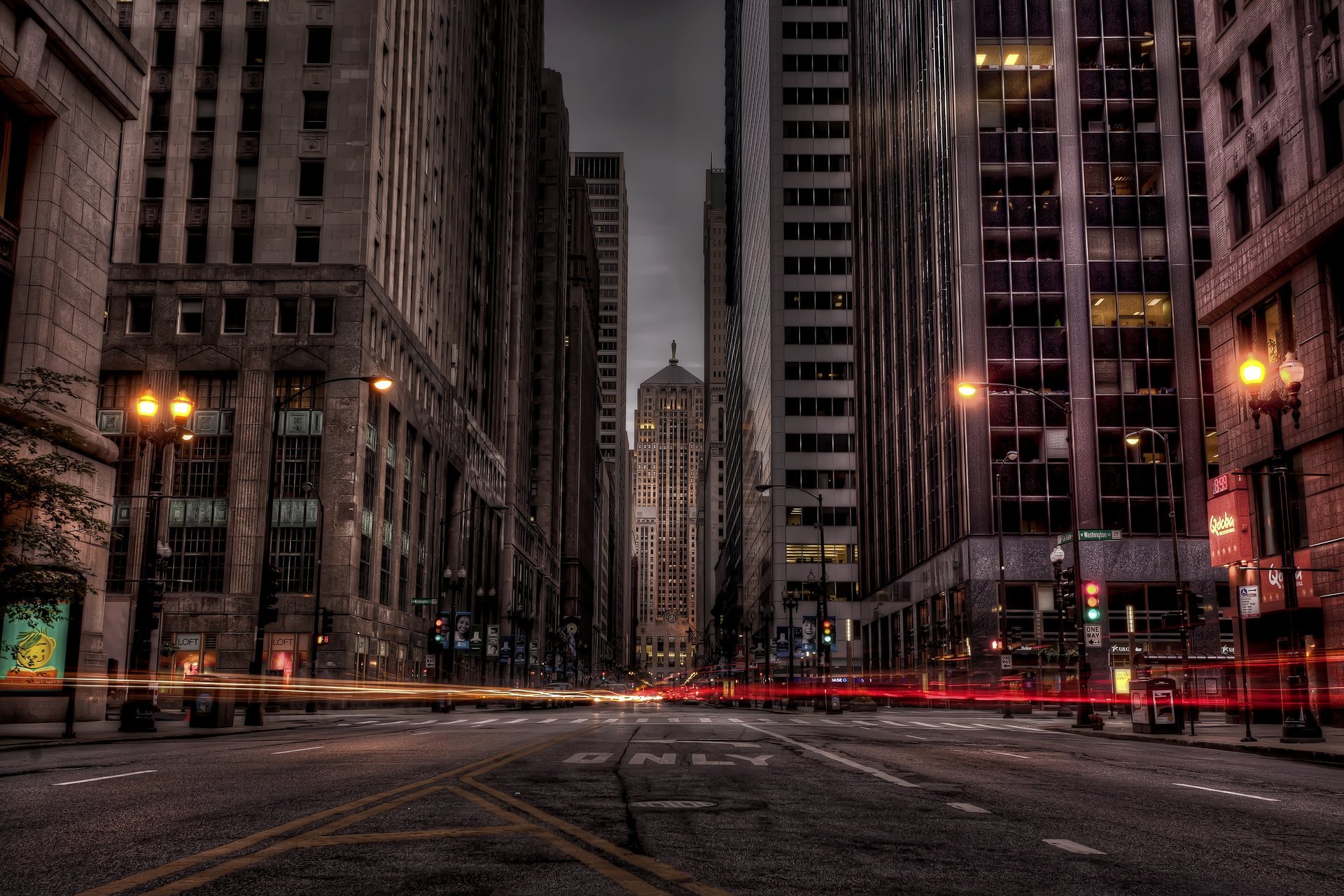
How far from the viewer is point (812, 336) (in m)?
115

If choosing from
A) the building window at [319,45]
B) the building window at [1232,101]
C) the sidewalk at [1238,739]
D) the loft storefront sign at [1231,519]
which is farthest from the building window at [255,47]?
the sidewalk at [1238,739]

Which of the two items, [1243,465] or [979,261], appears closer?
[1243,465]

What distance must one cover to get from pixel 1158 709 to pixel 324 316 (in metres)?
47.0

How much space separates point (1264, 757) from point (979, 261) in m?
47.7

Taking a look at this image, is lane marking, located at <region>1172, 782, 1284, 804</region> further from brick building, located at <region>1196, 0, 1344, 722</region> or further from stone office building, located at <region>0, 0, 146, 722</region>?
stone office building, located at <region>0, 0, 146, 722</region>

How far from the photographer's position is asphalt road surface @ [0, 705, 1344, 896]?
22.0 feet

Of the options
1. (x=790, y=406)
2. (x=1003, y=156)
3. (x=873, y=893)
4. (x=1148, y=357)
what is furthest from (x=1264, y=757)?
(x=790, y=406)

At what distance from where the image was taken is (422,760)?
15.9m

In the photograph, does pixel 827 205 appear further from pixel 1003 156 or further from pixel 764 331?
pixel 1003 156

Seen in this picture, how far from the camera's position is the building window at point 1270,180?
116ft

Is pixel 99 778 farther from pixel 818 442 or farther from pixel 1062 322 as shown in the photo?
pixel 818 442

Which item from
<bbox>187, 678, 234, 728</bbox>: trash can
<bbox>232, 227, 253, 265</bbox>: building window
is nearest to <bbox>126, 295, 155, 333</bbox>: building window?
<bbox>232, 227, 253, 265</bbox>: building window

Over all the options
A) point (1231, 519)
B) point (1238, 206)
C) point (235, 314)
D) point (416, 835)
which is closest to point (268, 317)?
point (235, 314)

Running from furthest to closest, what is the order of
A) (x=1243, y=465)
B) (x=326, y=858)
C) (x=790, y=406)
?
1. (x=790, y=406)
2. (x=1243, y=465)
3. (x=326, y=858)
